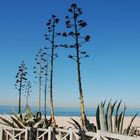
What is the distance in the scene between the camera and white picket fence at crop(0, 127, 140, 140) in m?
7.87

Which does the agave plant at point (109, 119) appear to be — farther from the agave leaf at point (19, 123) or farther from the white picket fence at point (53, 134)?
the agave leaf at point (19, 123)

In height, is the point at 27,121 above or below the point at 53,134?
above

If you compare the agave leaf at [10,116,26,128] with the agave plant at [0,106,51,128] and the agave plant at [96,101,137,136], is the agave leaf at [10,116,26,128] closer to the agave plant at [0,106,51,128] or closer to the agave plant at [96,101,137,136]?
the agave plant at [0,106,51,128]

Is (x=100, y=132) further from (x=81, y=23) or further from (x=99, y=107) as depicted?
(x=81, y=23)

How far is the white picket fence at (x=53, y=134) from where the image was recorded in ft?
25.8

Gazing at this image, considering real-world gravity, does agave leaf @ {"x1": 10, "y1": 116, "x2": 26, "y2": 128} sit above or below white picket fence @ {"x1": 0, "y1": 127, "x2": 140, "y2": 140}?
above

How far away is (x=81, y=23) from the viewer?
19.7 m

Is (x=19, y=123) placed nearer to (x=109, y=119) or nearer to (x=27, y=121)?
(x=27, y=121)

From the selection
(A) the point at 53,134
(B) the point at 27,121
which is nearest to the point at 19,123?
(B) the point at 27,121

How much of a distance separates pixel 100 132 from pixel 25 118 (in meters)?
6.97

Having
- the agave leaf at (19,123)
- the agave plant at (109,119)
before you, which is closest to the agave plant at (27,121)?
the agave leaf at (19,123)

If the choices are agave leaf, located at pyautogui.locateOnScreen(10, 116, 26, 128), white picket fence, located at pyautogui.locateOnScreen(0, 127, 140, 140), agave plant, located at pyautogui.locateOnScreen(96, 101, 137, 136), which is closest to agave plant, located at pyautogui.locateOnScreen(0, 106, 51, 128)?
agave leaf, located at pyautogui.locateOnScreen(10, 116, 26, 128)

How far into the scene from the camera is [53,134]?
1093 centimetres

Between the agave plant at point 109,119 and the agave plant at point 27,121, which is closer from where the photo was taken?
the agave plant at point 109,119
